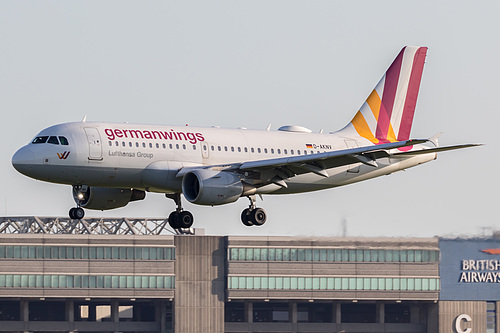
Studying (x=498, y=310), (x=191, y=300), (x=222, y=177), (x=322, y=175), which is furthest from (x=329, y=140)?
(x=498, y=310)

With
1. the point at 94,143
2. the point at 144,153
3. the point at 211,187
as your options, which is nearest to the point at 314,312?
Result: the point at 211,187

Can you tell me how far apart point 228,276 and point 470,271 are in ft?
112

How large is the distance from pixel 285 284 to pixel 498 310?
30850 millimetres

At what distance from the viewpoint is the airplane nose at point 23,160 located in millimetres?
63875

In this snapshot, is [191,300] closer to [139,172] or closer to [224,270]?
[224,270]

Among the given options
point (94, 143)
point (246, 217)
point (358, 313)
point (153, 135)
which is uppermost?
point (153, 135)

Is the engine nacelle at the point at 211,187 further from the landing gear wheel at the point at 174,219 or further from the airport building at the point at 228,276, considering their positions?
the airport building at the point at 228,276

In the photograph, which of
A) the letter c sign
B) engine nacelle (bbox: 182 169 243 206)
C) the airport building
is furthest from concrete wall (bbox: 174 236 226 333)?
engine nacelle (bbox: 182 169 243 206)

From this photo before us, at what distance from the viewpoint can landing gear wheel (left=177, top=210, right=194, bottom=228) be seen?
2778 inches

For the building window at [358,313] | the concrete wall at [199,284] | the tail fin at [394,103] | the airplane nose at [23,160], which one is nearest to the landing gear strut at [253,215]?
the tail fin at [394,103]

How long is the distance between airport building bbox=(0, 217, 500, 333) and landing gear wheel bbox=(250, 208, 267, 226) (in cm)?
8697

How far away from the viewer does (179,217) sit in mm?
70812

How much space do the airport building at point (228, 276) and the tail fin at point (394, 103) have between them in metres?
74.8

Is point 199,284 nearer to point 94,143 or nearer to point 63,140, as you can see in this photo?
point 94,143
